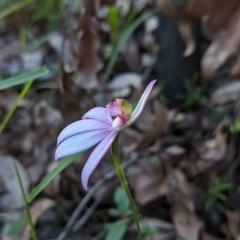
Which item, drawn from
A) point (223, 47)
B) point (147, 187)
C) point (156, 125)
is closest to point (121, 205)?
point (147, 187)

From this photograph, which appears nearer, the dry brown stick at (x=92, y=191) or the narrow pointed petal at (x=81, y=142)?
the narrow pointed petal at (x=81, y=142)

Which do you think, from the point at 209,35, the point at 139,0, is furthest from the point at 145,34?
the point at 209,35

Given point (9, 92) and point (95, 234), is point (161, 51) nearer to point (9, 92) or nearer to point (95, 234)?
point (9, 92)

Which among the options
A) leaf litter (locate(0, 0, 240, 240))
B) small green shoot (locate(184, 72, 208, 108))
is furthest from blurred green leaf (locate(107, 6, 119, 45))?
small green shoot (locate(184, 72, 208, 108))

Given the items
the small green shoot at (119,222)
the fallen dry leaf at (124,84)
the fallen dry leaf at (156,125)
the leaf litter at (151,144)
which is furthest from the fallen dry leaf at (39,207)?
the fallen dry leaf at (124,84)

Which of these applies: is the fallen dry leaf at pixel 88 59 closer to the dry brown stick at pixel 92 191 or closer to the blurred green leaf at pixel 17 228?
the dry brown stick at pixel 92 191
